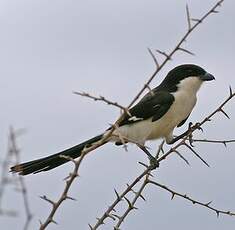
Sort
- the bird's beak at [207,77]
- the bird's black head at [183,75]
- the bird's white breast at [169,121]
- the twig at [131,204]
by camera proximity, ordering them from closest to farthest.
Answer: the twig at [131,204]
the bird's white breast at [169,121]
the bird's beak at [207,77]
the bird's black head at [183,75]

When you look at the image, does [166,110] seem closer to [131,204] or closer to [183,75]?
[183,75]

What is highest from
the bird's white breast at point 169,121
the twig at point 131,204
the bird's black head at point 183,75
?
the bird's black head at point 183,75

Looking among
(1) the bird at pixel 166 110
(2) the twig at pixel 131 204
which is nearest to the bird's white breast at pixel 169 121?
(1) the bird at pixel 166 110

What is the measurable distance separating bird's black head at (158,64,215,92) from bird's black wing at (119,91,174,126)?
207mm

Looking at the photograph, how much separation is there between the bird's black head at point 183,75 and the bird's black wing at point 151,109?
21 cm

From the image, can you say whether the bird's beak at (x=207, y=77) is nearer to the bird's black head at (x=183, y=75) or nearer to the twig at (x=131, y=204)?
the bird's black head at (x=183, y=75)

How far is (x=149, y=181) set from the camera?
2621 mm

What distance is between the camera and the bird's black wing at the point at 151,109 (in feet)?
18.5

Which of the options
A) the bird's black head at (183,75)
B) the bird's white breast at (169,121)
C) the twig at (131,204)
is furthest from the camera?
the bird's black head at (183,75)

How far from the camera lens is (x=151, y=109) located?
571 centimetres

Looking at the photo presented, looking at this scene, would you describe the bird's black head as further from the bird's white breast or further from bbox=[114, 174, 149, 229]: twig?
bbox=[114, 174, 149, 229]: twig

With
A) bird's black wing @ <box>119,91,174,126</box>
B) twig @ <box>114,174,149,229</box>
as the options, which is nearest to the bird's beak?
bird's black wing @ <box>119,91,174,126</box>

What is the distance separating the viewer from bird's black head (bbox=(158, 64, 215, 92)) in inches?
231

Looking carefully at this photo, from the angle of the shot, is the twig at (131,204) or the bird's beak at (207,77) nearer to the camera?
the twig at (131,204)
